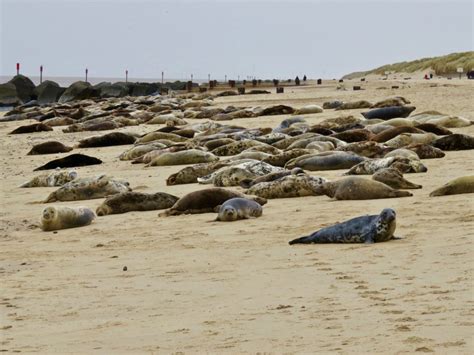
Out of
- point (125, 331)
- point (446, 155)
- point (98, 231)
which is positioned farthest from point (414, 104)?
point (125, 331)

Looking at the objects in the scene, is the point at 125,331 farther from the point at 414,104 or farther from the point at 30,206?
the point at 414,104

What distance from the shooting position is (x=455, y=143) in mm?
11945

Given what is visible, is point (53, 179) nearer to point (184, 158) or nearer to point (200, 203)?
point (184, 158)

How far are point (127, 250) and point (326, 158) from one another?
4.51 m

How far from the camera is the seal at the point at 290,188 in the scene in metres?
8.98

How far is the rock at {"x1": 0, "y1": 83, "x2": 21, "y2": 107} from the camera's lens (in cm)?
5494

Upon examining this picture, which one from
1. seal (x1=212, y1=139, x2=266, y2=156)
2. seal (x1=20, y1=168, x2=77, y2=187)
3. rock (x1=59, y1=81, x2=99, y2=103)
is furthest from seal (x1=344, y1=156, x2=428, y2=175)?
rock (x1=59, y1=81, x2=99, y2=103)

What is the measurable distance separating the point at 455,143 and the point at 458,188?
409 cm

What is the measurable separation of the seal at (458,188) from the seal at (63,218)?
10.5ft

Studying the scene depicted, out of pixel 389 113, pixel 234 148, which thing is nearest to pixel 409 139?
pixel 234 148

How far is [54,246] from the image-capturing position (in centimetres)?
717

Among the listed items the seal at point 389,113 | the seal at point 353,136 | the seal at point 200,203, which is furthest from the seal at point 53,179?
the seal at point 389,113

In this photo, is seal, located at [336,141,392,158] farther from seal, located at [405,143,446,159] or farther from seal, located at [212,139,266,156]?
seal, located at [212,139,266,156]

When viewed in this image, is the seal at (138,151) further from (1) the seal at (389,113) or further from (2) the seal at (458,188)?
(2) the seal at (458,188)
